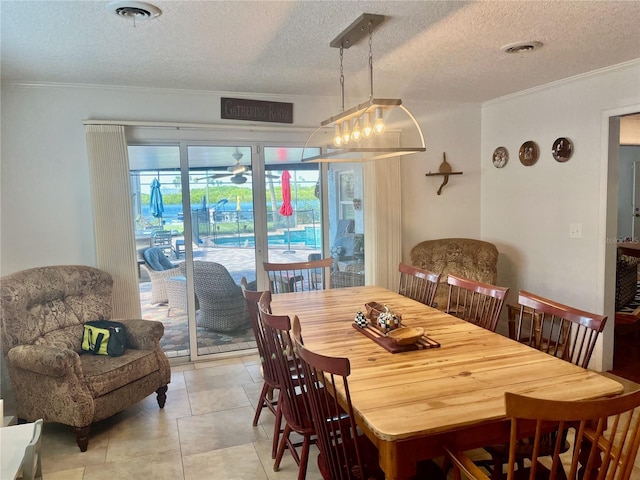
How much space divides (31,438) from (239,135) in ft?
9.43

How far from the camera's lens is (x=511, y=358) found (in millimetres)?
2029

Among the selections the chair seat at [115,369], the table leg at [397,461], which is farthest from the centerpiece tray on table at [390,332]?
the chair seat at [115,369]

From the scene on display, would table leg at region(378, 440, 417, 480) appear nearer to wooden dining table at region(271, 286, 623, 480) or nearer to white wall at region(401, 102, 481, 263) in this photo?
wooden dining table at region(271, 286, 623, 480)

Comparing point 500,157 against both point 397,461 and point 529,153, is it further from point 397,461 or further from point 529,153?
point 397,461

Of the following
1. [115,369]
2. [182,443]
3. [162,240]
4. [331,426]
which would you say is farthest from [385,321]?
[162,240]

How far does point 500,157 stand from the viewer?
4.70 metres

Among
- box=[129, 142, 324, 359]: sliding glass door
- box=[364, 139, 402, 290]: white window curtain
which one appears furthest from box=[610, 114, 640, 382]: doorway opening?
box=[129, 142, 324, 359]: sliding glass door

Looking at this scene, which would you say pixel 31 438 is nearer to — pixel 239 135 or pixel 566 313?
pixel 566 313

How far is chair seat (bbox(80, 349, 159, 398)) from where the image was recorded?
289 cm

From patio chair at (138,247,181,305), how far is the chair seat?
998 mm

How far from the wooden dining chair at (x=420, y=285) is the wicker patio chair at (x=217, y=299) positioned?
164 centimetres

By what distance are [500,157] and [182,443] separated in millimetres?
3867

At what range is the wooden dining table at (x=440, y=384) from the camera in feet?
4.84

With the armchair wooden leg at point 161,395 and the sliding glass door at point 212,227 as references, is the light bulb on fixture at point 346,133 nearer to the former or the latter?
the sliding glass door at point 212,227
